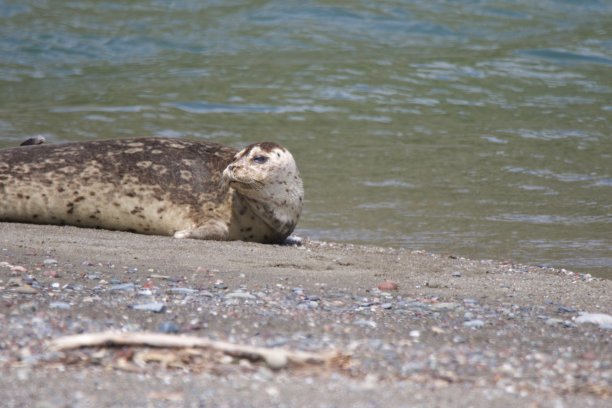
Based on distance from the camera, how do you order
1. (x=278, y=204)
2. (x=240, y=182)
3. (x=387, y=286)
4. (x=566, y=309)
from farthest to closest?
(x=278, y=204) < (x=240, y=182) < (x=387, y=286) < (x=566, y=309)

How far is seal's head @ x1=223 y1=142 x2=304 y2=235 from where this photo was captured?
21.1 feet

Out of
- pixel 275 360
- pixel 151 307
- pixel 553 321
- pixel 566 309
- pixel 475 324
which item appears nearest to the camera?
pixel 275 360

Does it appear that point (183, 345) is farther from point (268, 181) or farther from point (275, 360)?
point (268, 181)

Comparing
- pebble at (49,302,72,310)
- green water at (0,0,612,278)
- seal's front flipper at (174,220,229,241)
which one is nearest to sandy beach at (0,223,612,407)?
pebble at (49,302,72,310)

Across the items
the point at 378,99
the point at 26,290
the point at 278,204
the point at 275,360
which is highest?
the point at 275,360

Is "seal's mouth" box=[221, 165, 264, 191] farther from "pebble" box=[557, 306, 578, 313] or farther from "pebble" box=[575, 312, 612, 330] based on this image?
"pebble" box=[575, 312, 612, 330]

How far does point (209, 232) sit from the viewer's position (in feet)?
21.2

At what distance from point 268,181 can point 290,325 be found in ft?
8.59

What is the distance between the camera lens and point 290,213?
666cm

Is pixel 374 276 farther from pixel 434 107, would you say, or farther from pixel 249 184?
pixel 434 107

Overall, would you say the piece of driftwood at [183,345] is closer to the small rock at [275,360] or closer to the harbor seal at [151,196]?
the small rock at [275,360]

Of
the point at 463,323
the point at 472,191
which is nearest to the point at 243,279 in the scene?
the point at 463,323

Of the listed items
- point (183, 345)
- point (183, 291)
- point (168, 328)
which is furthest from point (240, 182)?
point (183, 345)

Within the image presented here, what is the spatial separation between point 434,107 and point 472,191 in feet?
15.8
